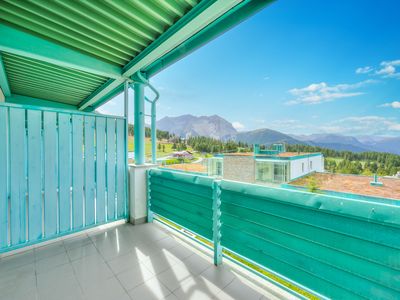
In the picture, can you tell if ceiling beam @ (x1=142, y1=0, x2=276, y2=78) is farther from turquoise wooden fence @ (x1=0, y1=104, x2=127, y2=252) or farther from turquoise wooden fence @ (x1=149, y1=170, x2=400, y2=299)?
turquoise wooden fence @ (x1=149, y1=170, x2=400, y2=299)

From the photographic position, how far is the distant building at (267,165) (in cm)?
156

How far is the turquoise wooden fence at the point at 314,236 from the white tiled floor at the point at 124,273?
0.93 feet

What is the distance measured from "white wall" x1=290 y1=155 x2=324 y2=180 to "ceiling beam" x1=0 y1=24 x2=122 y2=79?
2933mm

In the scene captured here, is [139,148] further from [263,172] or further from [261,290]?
[261,290]

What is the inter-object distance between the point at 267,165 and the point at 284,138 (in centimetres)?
42

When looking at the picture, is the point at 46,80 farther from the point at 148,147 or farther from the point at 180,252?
the point at 180,252

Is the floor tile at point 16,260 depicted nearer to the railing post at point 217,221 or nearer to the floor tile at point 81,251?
the floor tile at point 81,251

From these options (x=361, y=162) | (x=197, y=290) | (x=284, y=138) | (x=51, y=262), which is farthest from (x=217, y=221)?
(x=51, y=262)

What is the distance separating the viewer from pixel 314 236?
128 cm

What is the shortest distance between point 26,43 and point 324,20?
11.2 ft

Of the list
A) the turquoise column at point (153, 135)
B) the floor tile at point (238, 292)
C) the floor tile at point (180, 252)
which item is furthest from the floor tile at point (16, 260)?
the floor tile at point (238, 292)

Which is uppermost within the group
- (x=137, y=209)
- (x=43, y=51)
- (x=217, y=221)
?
(x=43, y=51)

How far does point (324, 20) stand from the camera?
188cm

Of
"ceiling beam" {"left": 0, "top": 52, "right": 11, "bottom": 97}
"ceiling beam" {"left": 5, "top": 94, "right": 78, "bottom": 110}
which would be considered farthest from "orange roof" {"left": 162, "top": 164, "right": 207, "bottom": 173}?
"ceiling beam" {"left": 5, "top": 94, "right": 78, "bottom": 110}
